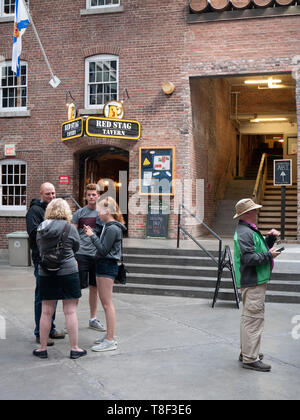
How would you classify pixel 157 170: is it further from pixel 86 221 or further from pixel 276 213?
pixel 86 221

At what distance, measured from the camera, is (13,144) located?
15102 millimetres

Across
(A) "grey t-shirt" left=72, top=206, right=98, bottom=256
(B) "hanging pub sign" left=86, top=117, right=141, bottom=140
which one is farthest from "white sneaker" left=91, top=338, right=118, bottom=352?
(B) "hanging pub sign" left=86, top=117, right=141, bottom=140

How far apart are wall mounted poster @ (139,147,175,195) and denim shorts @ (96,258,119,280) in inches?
320

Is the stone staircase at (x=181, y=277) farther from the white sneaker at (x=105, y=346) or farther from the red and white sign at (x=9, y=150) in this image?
the red and white sign at (x=9, y=150)

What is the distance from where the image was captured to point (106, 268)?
18.7ft

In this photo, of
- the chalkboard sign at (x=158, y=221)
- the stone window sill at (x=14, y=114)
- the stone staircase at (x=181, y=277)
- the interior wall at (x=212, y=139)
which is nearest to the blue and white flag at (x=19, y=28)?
the stone window sill at (x=14, y=114)

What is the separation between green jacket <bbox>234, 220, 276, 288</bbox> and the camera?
508 cm

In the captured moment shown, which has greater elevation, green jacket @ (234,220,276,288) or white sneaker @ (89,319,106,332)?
green jacket @ (234,220,276,288)

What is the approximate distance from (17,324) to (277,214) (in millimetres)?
11308

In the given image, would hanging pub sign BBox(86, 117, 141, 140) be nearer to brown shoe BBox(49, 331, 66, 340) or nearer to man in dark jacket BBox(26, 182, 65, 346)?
man in dark jacket BBox(26, 182, 65, 346)

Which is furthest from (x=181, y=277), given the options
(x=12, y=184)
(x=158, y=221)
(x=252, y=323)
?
(x=12, y=184)

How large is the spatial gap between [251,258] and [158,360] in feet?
4.90

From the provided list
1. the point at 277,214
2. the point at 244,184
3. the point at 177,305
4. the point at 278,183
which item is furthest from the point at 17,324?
the point at 244,184
